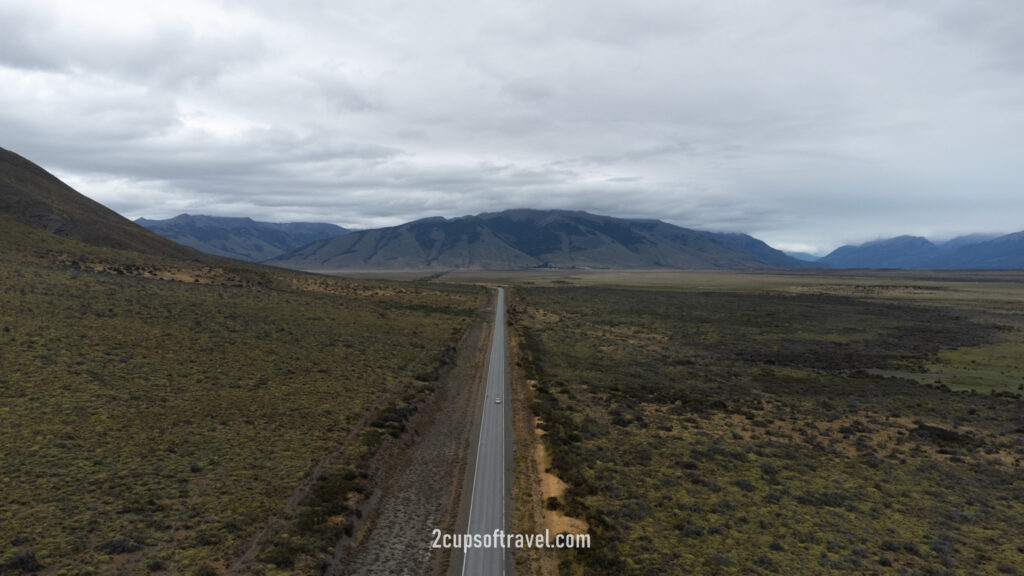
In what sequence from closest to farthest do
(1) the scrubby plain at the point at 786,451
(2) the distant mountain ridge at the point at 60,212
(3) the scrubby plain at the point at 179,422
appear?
1. (3) the scrubby plain at the point at 179,422
2. (1) the scrubby plain at the point at 786,451
3. (2) the distant mountain ridge at the point at 60,212

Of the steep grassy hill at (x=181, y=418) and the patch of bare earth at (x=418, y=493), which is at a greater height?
the steep grassy hill at (x=181, y=418)

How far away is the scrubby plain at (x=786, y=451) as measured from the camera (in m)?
19.3

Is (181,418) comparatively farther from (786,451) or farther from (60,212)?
(60,212)

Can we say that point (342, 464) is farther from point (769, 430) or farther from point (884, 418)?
point (884, 418)

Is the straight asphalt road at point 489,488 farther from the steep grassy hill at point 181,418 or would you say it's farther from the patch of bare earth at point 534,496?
the steep grassy hill at point 181,418

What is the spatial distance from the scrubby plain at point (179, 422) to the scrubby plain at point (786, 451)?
41.5 ft

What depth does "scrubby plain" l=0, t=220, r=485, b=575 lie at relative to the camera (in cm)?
1827

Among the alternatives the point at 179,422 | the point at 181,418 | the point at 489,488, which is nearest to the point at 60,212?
the point at 181,418

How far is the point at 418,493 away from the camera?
24375 mm

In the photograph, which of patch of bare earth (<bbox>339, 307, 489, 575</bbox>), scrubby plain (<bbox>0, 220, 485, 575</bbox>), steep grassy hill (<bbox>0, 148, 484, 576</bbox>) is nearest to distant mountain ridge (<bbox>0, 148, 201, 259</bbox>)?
steep grassy hill (<bbox>0, 148, 484, 576</bbox>)

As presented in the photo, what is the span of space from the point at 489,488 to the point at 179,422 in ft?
67.1

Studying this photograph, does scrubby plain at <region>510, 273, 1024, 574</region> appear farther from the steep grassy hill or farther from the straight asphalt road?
the steep grassy hill

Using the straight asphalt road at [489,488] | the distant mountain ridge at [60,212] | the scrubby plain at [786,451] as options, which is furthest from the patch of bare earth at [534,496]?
the distant mountain ridge at [60,212]

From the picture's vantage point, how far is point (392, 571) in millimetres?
18141
